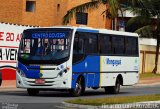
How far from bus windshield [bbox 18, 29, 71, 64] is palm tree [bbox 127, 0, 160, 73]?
2415 centimetres

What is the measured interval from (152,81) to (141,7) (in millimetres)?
7540

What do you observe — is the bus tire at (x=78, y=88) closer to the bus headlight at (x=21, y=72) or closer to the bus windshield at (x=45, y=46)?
the bus windshield at (x=45, y=46)

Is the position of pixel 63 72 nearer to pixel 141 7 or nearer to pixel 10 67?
pixel 10 67

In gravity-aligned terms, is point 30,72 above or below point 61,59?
below

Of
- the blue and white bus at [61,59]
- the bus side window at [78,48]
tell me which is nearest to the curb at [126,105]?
the blue and white bus at [61,59]

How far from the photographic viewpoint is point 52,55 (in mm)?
23859

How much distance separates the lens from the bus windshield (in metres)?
23.8

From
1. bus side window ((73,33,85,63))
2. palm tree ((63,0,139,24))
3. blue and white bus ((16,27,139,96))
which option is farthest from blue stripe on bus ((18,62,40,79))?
palm tree ((63,0,139,24))

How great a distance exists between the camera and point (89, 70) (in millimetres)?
Result: 25375

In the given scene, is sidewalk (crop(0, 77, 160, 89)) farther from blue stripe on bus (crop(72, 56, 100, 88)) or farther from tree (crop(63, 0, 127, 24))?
blue stripe on bus (crop(72, 56, 100, 88))

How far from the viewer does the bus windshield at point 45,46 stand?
2381 centimetres

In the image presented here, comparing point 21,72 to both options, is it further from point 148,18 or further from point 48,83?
point 148,18

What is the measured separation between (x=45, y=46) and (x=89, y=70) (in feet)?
8.03

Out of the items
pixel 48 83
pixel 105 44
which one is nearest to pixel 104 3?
pixel 105 44
